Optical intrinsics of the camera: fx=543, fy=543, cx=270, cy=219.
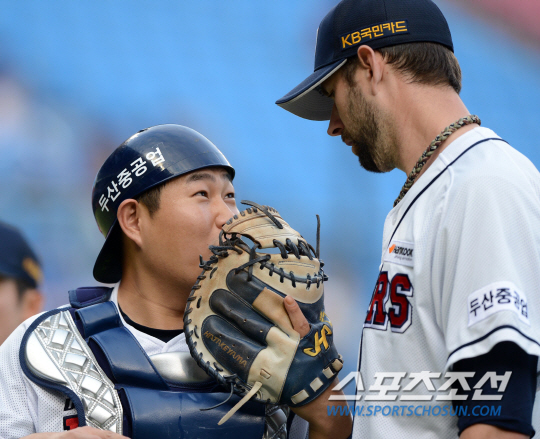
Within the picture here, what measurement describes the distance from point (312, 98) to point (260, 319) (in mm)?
779

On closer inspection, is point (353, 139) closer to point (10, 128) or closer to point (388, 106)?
point (388, 106)

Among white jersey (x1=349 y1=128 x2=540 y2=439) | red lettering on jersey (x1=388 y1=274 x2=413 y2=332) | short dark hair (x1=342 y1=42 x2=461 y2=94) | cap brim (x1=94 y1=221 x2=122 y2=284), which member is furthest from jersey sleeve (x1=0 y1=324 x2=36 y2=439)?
short dark hair (x1=342 y1=42 x2=461 y2=94)

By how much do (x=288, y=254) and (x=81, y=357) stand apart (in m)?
0.69

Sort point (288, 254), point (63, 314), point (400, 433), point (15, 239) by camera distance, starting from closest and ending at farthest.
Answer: point (400, 433), point (288, 254), point (63, 314), point (15, 239)

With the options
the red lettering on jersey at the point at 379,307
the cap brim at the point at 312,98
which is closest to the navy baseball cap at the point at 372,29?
the cap brim at the point at 312,98

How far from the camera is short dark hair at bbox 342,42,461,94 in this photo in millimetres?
1462

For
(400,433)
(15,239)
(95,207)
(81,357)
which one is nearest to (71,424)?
(81,357)

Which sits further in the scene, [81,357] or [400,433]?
[81,357]

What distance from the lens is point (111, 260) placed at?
80.5 inches

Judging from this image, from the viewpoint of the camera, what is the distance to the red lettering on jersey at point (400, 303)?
1.20 metres

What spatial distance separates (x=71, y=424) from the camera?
1.57 m

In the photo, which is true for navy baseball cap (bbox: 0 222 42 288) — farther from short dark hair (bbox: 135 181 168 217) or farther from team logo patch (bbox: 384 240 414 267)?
team logo patch (bbox: 384 240 414 267)

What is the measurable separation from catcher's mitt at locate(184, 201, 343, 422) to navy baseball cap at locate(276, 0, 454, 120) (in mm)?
504

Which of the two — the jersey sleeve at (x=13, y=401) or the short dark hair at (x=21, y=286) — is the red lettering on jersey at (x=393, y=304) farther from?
the short dark hair at (x=21, y=286)
